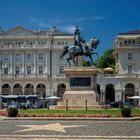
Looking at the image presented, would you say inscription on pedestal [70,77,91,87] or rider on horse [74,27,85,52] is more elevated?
rider on horse [74,27,85,52]

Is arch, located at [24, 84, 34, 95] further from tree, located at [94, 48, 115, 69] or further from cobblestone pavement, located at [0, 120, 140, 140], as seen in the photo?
cobblestone pavement, located at [0, 120, 140, 140]

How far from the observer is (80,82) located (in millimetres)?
49188

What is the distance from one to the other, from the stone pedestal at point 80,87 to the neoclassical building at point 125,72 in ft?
171

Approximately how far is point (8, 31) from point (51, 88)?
18.9m

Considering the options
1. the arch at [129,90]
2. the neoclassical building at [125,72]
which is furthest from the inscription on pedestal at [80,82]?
the arch at [129,90]

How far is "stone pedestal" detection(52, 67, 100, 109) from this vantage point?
48312mm

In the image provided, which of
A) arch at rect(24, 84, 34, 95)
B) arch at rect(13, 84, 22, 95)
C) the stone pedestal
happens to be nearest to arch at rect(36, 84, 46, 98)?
arch at rect(24, 84, 34, 95)

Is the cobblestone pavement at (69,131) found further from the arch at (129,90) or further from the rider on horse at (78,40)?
the arch at (129,90)

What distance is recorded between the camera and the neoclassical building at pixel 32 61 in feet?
355

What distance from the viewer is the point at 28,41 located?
109562 millimetres

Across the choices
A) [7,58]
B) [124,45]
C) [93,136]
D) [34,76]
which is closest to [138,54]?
[124,45]

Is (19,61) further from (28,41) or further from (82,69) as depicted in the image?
(82,69)

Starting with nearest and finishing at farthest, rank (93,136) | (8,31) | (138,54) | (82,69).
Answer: (93,136), (82,69), (138,54), (8,31)

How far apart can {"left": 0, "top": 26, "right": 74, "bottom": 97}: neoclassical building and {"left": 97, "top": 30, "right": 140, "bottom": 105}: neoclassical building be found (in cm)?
1188
